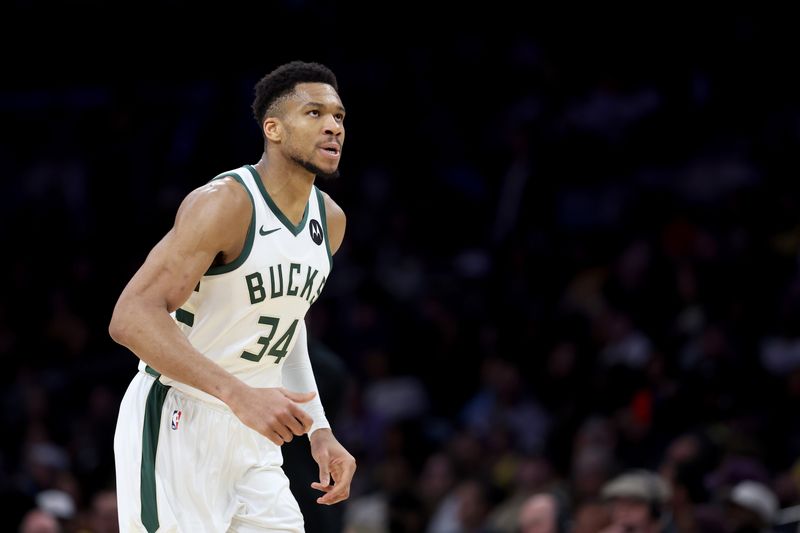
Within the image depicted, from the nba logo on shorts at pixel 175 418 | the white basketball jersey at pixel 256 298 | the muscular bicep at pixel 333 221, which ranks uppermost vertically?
the muscular bicep at pixel 333 221

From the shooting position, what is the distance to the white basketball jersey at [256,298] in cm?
457

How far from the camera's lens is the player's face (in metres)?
4.79

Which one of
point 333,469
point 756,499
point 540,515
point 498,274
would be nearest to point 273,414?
point 333,469

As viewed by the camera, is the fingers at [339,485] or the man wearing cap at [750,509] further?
the man wearing cap at [750,509]

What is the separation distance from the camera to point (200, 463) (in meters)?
4.52

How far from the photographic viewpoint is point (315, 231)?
16.2 ft

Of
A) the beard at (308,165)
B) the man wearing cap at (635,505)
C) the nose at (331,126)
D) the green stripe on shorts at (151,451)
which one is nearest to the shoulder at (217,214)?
the beard at (308,165)

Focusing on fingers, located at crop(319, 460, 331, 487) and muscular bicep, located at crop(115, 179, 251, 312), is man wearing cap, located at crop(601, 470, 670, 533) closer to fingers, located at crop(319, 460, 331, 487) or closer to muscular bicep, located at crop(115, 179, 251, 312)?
fingers, located at crop(319, 460, 331, 487)

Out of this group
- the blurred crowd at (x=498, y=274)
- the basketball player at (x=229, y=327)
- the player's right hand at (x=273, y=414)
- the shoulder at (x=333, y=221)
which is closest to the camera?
the player's right hand at (x=273, y=414)

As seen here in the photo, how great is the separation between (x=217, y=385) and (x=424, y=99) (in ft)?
29.8

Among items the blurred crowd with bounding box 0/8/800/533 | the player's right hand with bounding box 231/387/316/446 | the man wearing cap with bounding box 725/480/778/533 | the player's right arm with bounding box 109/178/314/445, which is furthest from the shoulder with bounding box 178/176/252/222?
the man wearing cap with bounding box 725/480/778/533

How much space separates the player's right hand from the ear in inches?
46.9

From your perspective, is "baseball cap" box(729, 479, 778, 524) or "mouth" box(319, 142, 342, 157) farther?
"baseball cap" box(729, 479, 778, 524)

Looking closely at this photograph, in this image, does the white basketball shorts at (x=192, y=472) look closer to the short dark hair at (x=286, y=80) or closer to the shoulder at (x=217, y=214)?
the shoulder at (x=217, y=214)
